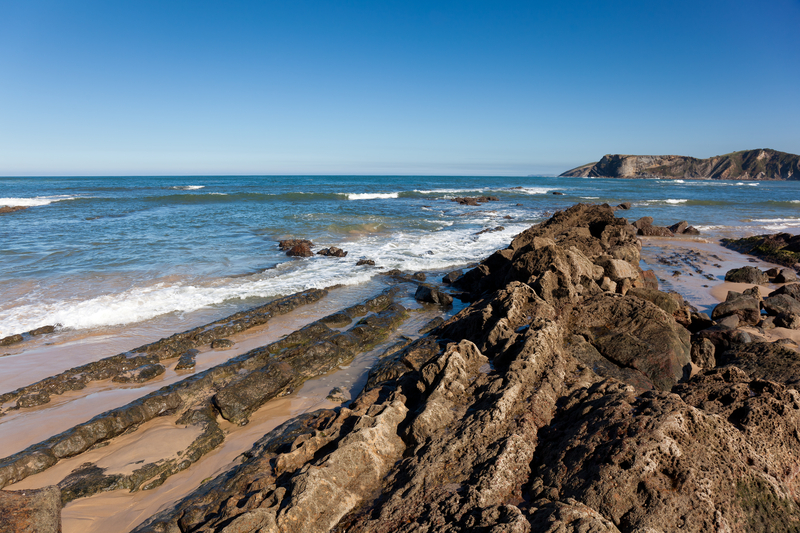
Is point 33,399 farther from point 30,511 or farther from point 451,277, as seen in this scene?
point 451,277

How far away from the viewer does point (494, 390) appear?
3.95 metres

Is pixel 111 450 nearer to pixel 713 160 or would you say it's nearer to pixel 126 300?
pixel 126 300

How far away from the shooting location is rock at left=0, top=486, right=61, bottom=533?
3.20m

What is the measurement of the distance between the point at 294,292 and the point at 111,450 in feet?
19.6

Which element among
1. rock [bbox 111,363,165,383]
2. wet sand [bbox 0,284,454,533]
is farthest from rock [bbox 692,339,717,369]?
rock [bbox 111,363,165,383]

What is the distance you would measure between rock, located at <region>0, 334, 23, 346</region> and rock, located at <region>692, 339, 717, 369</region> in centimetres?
1197

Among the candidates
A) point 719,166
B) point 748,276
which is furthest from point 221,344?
point 719,166

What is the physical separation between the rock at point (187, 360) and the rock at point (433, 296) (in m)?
5.16

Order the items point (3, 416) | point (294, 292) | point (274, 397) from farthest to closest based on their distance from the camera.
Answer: point (294, 292)
point (274, 397)
point (3, 416)

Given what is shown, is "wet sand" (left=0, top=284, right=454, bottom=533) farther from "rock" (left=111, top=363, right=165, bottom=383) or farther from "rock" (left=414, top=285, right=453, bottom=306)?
"rock" (left=414, top=285, right=453, bottom=306)

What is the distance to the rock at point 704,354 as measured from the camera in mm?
5691

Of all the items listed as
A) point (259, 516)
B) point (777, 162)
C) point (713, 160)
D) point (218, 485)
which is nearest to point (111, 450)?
point (218, 485)

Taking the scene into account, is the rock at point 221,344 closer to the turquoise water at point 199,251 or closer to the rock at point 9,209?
the turquoise water at point 199,251

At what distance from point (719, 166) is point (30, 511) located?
150 m
